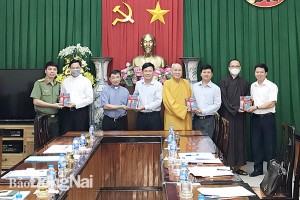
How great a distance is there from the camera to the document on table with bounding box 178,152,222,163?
283 cm

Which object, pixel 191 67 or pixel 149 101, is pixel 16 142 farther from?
pixel 191 67

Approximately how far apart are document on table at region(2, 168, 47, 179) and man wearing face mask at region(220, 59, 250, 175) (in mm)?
3320

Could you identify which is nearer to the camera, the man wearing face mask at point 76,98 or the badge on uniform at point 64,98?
the badge on uniform at point 64,98

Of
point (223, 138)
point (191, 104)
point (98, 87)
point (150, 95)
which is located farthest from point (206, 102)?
point (223, 138)

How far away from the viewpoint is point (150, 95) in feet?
17.0

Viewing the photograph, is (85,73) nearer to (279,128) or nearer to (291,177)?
(279,128)

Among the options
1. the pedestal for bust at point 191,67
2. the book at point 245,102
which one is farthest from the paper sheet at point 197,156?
the pedestal for bust at point 191,67

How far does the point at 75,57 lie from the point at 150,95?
4.95 feet

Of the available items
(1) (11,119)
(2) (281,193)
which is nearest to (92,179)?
(2) (281,193)

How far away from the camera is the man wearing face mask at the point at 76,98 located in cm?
535

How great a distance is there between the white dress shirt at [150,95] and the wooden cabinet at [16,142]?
5.47 ft

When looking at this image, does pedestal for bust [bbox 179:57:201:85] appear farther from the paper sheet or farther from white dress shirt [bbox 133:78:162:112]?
the paper sheet

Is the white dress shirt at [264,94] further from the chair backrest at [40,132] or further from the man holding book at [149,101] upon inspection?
the chair backrest at [40,132]

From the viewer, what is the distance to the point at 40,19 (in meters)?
6.40
